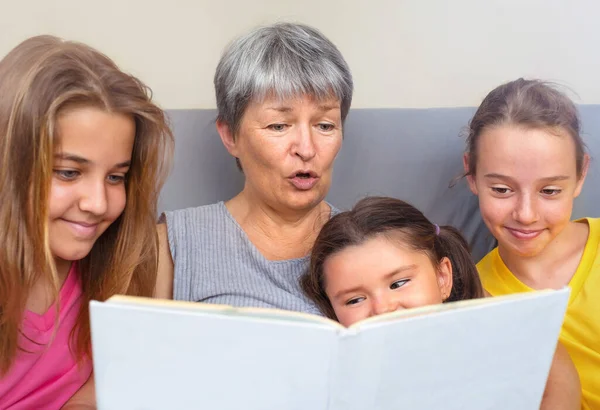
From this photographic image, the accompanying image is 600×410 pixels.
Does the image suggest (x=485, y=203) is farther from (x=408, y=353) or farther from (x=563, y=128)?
(x=408, y=353)

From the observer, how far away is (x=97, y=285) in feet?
4.27

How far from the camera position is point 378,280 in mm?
1234

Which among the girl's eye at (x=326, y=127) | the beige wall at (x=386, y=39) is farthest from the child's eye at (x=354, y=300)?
the beige wall at (x=386, y=39)

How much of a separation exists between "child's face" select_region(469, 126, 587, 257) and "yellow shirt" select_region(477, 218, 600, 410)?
3.5 inches

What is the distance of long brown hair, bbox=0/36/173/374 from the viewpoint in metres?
1.08

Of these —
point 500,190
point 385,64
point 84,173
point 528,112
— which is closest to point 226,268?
point 84,173

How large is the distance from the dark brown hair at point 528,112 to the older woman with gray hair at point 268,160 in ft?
0.99

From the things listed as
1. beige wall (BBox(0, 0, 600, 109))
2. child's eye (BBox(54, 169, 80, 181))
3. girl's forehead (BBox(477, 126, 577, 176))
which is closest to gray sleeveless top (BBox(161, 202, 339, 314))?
child's eye (BBox(54, 169, 80, 181))

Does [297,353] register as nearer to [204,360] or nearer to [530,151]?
[204,360]

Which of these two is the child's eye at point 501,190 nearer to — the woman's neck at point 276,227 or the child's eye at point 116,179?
the woman's neck at point 276,227

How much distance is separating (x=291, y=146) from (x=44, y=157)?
1.56 feet

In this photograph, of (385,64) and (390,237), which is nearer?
(390,237)

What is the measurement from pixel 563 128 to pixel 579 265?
0.96ft

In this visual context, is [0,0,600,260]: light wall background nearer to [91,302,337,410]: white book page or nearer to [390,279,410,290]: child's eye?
[390,279,410,290]: child's eye
